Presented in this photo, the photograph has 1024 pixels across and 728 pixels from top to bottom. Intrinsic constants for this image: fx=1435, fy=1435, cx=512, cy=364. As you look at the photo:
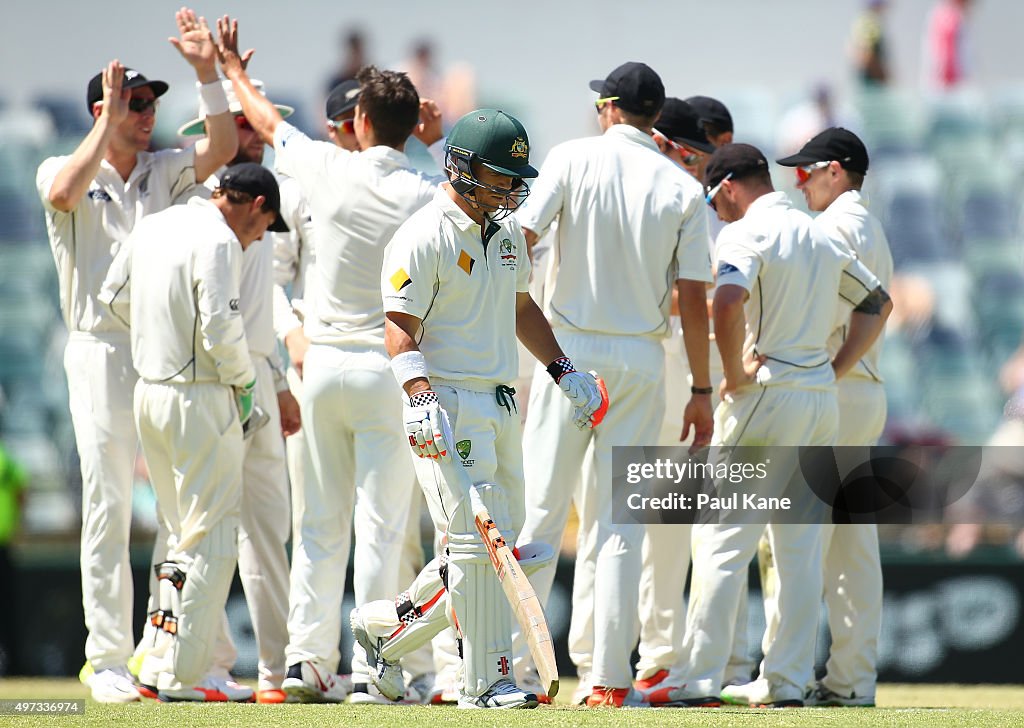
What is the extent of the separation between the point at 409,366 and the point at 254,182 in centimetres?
169

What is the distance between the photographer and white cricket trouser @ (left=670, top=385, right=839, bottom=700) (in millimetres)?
5719

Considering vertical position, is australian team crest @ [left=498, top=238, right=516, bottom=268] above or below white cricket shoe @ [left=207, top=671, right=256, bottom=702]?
above

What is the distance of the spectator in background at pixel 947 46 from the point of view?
49.4 feet

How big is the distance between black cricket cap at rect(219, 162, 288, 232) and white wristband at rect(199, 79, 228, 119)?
32 cm

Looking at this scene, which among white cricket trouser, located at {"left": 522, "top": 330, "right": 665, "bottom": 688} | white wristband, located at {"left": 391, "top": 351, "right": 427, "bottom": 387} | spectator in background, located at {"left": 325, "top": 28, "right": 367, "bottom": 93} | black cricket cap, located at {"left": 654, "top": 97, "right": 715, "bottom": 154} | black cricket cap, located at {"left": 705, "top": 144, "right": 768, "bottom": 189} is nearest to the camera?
white wristband, located at {"left": 391, "top": 351, "right": 427, "bottom": 387}

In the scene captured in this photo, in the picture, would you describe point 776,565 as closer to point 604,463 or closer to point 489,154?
point 604,463

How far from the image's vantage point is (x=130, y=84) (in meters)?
5.95

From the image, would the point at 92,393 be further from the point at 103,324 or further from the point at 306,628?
the point at 306,628

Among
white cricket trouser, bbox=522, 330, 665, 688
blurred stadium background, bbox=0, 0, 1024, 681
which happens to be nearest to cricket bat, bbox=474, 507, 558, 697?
white cricket trouser, bbox=522, 330, 665, 688

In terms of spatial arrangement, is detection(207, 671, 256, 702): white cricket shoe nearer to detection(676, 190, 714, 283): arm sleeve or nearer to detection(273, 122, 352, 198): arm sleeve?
detection(273, 122, 352, 198): arm sleeve

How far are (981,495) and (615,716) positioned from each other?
6.13 meters

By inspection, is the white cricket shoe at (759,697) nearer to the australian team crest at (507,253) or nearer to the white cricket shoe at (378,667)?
the white cricket shoe at (378,667)

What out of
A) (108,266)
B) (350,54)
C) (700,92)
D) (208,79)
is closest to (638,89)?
(208,79)

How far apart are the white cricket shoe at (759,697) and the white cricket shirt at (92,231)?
3003 mm
